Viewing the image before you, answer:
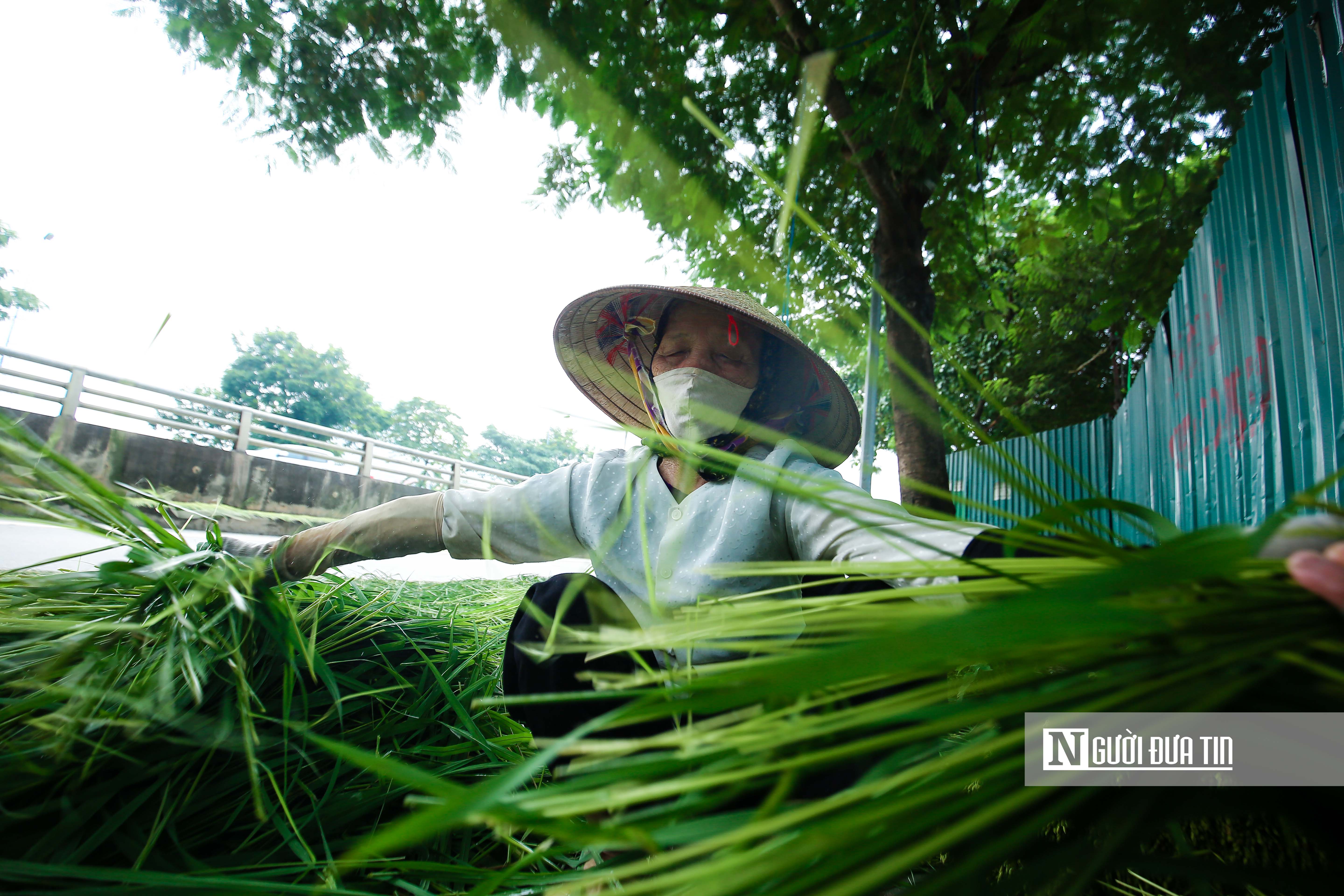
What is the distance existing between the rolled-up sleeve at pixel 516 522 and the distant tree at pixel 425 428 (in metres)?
30.9

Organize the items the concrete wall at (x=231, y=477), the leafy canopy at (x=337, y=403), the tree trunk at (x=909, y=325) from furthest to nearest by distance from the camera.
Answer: the leafy canopy at (x=337, y=403)
the concrete wall at (x=231, y=477)
the tree trunk at (x=909, y=325)

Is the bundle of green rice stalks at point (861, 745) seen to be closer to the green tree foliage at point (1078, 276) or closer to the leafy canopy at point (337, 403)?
the green tree foliage at point (1078, 276)

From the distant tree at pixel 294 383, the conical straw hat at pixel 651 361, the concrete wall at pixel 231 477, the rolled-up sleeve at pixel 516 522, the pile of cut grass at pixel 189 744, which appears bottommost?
the pile of cut grass at pixel 189 744

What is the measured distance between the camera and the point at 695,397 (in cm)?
122

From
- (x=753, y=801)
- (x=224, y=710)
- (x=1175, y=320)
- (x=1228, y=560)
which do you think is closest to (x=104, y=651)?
(x=224, y=710)

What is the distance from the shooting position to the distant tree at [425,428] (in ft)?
101

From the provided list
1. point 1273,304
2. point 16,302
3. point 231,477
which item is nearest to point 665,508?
point 1273,304

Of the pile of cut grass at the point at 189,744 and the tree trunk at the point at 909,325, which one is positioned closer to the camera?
the pile of cut grass at the point at 189,744

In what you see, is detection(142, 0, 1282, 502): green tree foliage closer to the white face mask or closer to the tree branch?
the tree branch

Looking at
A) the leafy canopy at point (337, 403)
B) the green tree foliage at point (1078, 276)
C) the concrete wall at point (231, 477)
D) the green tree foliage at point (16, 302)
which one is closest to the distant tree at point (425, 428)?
the leafy canopy at point (337, 403)

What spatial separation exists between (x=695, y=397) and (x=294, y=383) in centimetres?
3410

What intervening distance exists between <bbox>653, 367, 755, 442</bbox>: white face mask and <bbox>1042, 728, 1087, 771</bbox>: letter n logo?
2.89ft

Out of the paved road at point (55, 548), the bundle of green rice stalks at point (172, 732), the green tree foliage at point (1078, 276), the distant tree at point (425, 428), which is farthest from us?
the distant tree at point (425, 428)

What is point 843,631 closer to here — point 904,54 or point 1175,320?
point 904,54
